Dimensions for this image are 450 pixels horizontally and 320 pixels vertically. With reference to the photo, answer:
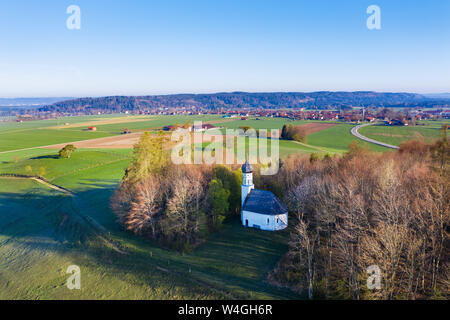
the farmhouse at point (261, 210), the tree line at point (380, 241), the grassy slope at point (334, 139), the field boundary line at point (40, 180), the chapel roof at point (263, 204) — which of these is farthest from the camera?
the grassy slope at point (334, 139)

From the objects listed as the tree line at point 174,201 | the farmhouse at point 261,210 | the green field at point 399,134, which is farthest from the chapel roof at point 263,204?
the green field at point 399,134

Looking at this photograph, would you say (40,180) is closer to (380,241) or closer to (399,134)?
(380,241)

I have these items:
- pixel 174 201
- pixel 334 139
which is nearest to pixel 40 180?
pixel 174 201

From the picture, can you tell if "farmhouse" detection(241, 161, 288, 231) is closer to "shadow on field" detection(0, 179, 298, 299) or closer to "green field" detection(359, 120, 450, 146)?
"shadow on field" detection(0, 179, 298, 299)

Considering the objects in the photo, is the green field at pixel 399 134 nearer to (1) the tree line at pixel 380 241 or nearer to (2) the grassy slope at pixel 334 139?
(2) the grassy slope at pixel 334 139
